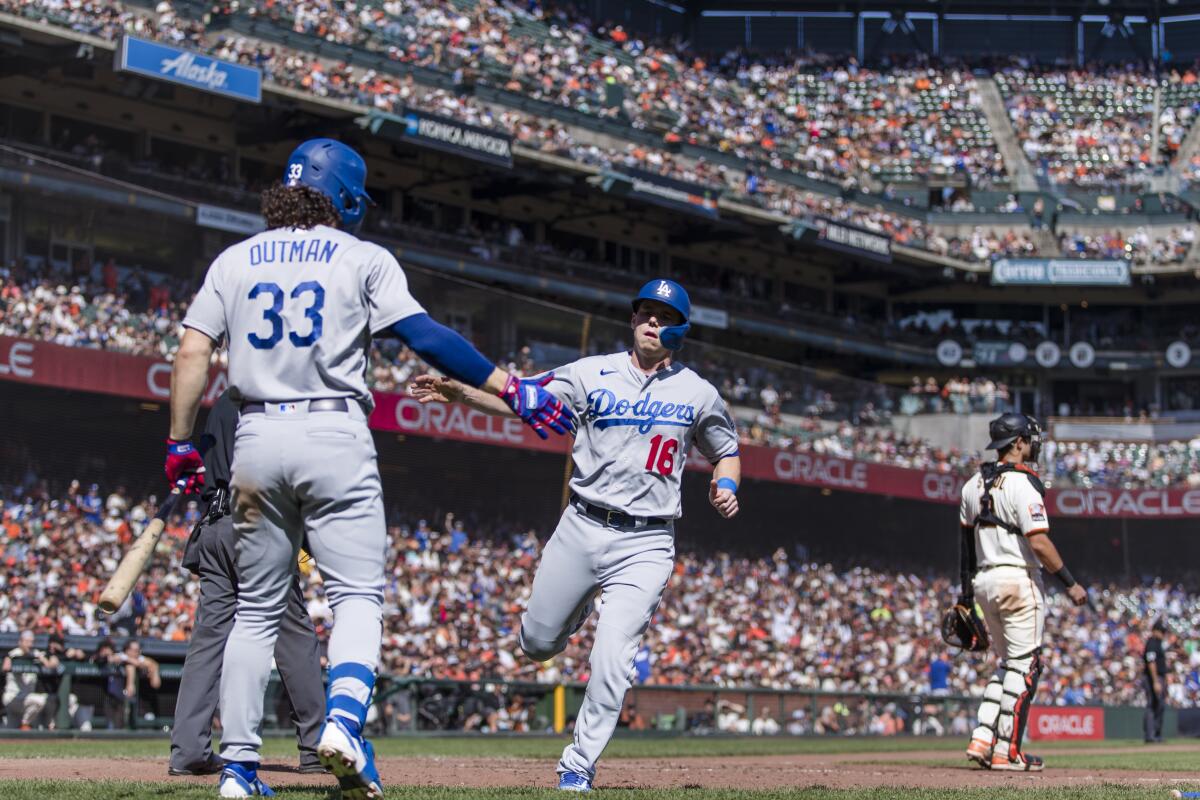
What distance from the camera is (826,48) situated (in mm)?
58031

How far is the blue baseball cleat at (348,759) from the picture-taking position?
4.78m

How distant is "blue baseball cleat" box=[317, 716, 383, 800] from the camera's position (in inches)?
188

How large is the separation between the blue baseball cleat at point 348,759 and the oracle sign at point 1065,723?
19.8m

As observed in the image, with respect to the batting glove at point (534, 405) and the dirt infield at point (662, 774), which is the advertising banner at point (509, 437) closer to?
the dirt infield at point (662, 774)

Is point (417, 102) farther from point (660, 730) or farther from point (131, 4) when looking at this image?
point (660, 730)

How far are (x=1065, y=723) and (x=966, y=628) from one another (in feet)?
49.8

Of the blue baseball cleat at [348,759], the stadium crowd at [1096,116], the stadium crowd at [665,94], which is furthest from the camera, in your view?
the stadium crowd at [1096,116]

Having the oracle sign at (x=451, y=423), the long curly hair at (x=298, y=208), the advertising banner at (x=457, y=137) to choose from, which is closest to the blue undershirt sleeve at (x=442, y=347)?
the long curly hair at (x=298, y=208)

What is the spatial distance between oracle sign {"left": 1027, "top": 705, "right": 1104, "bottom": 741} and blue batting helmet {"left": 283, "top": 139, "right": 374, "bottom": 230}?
1970 centimetres

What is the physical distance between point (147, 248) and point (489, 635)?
7441 mm

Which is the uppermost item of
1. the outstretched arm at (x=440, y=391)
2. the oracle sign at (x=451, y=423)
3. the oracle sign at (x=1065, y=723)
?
the oracle sign at (x=451, y=423)

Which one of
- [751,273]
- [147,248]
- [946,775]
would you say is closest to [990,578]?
[946,775]

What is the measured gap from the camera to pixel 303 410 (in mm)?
5172

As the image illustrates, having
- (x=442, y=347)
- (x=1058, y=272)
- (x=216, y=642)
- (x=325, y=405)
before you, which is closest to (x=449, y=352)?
(x=442, y=347)
